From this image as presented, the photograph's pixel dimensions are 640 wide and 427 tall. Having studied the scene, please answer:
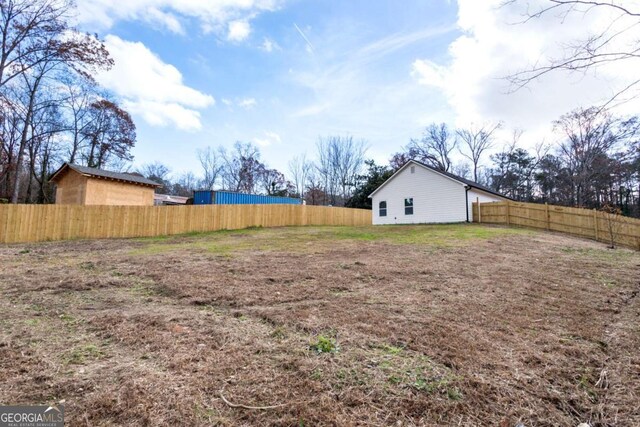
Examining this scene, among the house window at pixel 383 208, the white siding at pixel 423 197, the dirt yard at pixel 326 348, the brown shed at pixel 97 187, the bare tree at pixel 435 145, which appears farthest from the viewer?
the bare tree at pixel 435 145

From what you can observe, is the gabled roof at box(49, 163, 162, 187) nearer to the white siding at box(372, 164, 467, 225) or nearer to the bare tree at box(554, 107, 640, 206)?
the white siding at box(372, 164, 467, 225)

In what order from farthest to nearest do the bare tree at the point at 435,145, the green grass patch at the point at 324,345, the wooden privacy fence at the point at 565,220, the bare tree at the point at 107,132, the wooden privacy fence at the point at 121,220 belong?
the bare tree at the point at 435,145
the bare tree at the point at 107,132
the wooden privacy fence at the point at 121,220
the wooden privacy fence at the point at 565,220
the green grass patch at the point at 324,345

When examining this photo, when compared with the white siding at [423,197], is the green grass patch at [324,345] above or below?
below

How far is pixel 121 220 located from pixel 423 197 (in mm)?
16890

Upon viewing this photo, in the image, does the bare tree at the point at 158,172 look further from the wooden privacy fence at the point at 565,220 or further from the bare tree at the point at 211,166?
the wooden privacy fence at the point at 565,220

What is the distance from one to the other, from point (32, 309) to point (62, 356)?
1769mm

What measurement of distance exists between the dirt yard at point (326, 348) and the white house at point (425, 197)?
45.6ft

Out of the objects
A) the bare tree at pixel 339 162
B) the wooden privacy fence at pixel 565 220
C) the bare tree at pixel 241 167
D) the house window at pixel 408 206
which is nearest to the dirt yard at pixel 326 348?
the wooden privacy fence at pixel 565 220

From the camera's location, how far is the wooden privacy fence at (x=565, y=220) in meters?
12.0

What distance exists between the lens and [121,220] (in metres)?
14.2

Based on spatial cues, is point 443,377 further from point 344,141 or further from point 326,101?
point 344,141

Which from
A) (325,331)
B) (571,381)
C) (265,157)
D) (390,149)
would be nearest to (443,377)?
(571,381)

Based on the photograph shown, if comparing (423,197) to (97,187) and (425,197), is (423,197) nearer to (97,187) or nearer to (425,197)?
(425,197)

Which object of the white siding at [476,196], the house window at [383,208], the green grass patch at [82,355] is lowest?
the green grass patch at [82,355]
